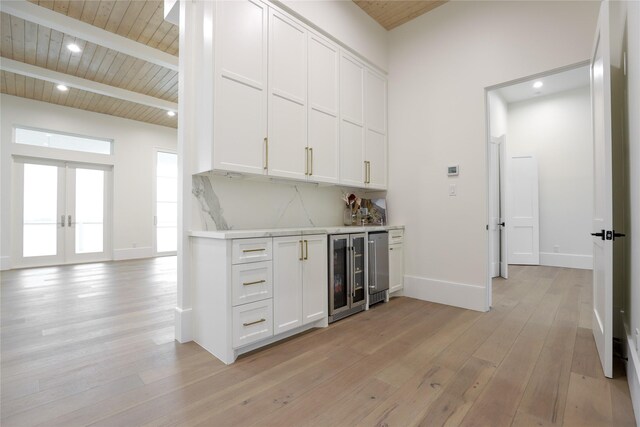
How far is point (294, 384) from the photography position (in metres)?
1.73

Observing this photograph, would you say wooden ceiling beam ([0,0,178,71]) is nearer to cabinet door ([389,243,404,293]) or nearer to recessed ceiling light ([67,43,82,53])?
recessed ceiling light ([67,43,82,53])

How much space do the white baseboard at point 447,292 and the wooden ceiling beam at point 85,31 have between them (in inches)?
181

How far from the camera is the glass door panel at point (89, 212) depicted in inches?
253

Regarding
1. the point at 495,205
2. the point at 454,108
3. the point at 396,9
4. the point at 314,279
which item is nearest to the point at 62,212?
the point at 314,279

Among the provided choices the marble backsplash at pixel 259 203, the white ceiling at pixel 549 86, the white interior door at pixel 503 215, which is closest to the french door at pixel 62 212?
the marble backsplash at pixel 259 203

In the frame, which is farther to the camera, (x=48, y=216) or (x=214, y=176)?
(x=48, y=216)

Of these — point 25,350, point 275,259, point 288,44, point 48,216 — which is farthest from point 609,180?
point 48,216

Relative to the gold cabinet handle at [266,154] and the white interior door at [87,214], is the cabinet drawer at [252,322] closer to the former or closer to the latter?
the gold cabinet handle at [266,154]

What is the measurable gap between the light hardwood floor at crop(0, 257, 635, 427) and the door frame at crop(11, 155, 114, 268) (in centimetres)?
353

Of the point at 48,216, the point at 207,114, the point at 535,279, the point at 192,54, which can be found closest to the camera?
the point at 207,114

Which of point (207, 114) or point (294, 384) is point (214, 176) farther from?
point (294, 384)

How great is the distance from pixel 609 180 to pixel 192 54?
3094 millimetres

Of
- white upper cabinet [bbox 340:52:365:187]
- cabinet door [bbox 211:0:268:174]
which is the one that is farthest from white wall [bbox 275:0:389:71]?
cabinet door [bbox 211:0:268:174]

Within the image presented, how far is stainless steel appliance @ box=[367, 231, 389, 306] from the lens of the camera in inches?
125
